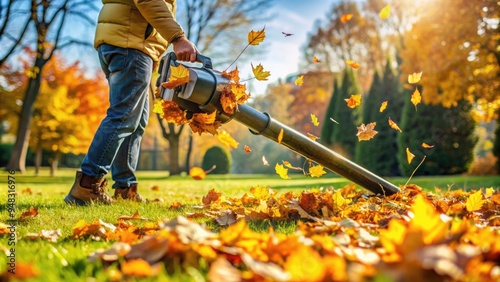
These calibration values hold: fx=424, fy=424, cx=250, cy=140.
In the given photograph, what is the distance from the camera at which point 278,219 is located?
2.11 m

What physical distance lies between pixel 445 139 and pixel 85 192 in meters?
12.4

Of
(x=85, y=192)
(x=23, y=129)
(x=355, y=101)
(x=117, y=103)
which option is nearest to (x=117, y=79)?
(x=117, y=103)

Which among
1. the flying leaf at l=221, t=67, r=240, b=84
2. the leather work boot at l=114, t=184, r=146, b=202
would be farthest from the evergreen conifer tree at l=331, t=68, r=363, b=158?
the flying leaf at l=221, t=67, r=240, b=84

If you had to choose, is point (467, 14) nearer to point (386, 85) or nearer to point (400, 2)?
point (386, 85)

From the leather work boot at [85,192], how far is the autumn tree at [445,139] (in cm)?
1131

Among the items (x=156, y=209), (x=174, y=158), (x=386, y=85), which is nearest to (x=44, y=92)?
(x=174, y=158)

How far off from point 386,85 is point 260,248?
16214mm

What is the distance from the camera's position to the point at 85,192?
2.85 metres

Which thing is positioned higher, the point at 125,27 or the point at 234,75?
the point at 125,27

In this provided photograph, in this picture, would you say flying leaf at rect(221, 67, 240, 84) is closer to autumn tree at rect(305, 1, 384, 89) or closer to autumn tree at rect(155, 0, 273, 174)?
autumn tree at rect(155, 0, 273, 174)

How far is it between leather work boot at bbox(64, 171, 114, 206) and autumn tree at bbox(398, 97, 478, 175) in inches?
445

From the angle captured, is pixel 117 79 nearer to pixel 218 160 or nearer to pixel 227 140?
pixel 227 140

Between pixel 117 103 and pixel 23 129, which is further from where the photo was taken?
pixel 23 129

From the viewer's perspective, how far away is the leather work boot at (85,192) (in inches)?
112
